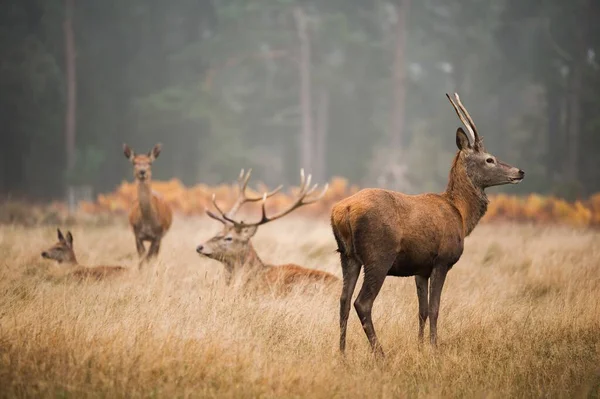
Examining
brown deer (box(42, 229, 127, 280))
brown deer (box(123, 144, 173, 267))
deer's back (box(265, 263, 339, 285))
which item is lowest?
deer's back (box(265, 263, 339, 285))

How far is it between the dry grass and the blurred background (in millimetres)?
19310

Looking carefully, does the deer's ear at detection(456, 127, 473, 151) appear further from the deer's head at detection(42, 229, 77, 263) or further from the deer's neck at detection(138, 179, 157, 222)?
the deer's neck at detection(138, 179, 157, 222)

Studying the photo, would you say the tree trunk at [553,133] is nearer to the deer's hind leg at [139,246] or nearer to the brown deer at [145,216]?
the brown deer at [145,216]

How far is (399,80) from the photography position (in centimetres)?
3322

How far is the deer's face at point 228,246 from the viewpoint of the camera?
8.89 metres

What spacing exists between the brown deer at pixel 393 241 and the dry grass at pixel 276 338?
388 mm

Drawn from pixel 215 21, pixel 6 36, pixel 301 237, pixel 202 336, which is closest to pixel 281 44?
pixel 215 21

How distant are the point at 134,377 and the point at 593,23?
26.4 metres

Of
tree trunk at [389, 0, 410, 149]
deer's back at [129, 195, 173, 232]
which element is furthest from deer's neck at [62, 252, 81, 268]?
tree trunk at [389, 0, 410, 149]

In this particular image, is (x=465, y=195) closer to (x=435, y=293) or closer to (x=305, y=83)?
(x=435, y=293)

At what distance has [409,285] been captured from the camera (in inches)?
339

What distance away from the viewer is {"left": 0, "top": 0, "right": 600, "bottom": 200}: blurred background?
27.7 meters

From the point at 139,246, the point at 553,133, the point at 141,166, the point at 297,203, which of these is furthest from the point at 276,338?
the point at 553,133

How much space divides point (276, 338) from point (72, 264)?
401 centimetres
